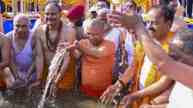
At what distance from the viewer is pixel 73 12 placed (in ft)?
21.7

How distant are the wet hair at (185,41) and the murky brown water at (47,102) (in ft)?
8.14

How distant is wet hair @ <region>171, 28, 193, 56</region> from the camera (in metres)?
2.67

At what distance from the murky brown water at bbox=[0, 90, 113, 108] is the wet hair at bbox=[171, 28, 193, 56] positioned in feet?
8.14

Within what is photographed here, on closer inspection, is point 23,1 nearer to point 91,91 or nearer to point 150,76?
point 91,91

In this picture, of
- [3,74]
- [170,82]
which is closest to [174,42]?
[170,82]

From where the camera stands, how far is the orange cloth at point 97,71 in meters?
5.64

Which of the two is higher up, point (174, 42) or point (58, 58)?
point (174, 42)

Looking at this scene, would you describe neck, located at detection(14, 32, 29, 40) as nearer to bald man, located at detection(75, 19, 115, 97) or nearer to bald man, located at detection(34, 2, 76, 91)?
bald man, located at detection(34, 2, 76, 91)

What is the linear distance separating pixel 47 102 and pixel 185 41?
2.97 metres

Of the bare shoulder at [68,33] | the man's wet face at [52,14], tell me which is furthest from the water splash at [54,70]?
the man's wet face at [52,14]

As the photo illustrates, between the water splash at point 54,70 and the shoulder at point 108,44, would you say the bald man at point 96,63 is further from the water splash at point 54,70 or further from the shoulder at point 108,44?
the water splash at point 54,70

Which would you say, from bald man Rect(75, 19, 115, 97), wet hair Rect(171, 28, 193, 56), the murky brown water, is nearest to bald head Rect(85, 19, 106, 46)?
bald man Rect(75, 19, 115, 97)

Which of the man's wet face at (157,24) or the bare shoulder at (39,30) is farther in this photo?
the bare shoulder at (39,30)

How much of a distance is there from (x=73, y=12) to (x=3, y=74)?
4.66ft
